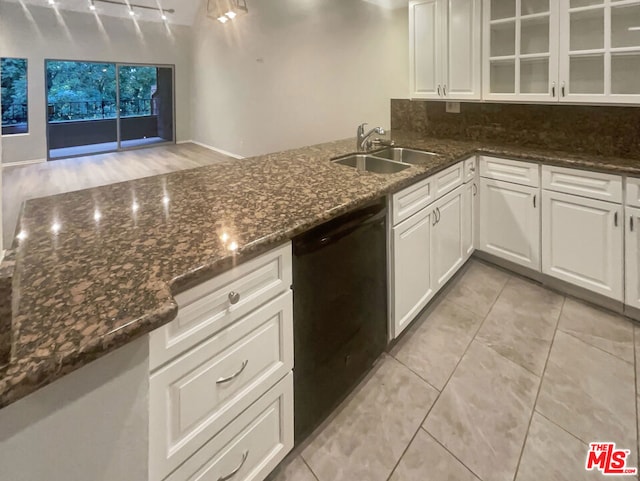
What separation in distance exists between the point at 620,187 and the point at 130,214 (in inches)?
99.6

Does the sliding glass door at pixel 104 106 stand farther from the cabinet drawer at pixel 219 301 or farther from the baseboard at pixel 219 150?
the cabinet drawer at pixel 219 301

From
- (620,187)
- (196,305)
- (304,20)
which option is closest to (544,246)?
(620,187)

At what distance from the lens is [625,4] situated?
217 centimetres

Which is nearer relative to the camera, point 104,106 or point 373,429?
point 373,429

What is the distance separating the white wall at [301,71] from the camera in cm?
400

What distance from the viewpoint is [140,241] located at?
3.74 feet

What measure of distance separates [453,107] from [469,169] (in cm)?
82

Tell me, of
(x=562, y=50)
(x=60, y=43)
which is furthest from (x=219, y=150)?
(x=562, y=50)

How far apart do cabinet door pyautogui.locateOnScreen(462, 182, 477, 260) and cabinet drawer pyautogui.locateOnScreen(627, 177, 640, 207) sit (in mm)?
896

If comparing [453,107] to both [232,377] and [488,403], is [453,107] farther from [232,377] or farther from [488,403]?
[232,377]

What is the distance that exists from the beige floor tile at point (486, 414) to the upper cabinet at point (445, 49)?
78.8 inches

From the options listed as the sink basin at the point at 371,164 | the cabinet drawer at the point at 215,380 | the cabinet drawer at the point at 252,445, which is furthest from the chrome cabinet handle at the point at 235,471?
the sink basin at the point at 371,164

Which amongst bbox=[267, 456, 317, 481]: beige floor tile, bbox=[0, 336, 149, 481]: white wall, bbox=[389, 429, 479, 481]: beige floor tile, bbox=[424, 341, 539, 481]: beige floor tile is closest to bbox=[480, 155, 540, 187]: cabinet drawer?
bbox=[424, 341, 539, 481]: beige floor tile

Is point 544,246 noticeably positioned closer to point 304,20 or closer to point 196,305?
point 196,305
